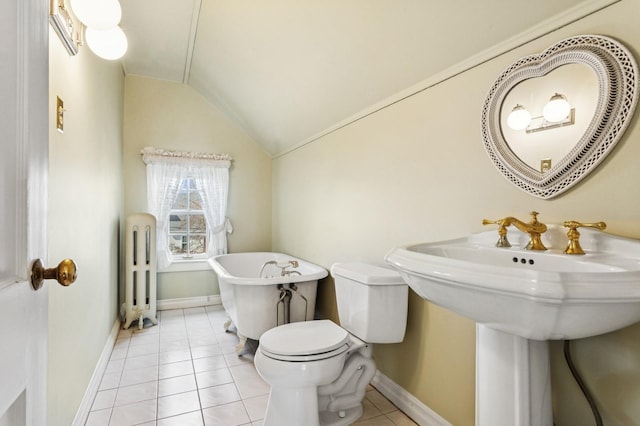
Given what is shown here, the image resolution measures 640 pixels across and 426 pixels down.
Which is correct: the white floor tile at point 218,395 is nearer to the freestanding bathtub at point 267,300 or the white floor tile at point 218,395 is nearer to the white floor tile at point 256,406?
the white floor tile at point 256,406

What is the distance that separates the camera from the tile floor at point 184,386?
1.90 metres

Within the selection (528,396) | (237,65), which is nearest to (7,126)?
(528,396)

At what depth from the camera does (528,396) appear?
1071mm

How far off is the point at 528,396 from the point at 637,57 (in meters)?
1.12

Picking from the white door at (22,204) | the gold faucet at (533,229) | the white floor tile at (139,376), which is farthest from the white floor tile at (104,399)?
the gold faucet at (533,229)

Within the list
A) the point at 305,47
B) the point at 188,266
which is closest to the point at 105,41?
the point at 305,47

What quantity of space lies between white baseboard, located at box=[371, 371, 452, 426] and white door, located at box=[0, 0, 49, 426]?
1716 millimetres

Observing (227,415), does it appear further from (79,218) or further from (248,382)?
(79,218)

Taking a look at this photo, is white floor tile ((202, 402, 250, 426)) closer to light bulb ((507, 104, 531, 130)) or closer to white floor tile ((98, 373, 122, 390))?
white floor tile ((98, 373, 122, 390))

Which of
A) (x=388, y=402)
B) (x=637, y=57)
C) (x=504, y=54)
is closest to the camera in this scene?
(x=637, y=57)

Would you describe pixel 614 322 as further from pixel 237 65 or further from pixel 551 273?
pixel 237 65

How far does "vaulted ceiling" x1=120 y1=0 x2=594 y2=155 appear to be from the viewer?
5.00 ft

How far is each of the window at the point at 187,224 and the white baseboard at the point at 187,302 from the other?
1.64 feet

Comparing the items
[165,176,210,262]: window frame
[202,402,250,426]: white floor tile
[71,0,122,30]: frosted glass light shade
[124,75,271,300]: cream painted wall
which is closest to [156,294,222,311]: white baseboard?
[124,75,271,300]: cream painted wall
